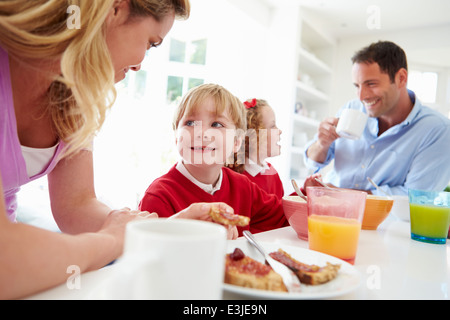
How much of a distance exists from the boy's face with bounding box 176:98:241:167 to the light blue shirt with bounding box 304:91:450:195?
4.20 feet

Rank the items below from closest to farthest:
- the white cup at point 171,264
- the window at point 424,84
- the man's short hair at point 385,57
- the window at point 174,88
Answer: the white cup at point 171,264 < the man's short hair at point 385,57 < the window at point 174,88 < the window at point 424,84

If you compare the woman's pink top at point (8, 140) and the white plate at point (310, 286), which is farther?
the woman's pink top at point (8, 140)

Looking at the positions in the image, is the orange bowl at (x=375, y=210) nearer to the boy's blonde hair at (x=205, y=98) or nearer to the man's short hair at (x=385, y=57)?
the boy's blonde hair at (x=205, y=98)

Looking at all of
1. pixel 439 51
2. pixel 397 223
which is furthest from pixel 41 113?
pixel 439 51

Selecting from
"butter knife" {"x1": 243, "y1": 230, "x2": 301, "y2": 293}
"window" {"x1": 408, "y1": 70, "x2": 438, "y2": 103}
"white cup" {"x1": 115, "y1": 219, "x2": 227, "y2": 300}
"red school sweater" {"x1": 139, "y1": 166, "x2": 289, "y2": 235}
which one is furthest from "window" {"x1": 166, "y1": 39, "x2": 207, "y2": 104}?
"white cup" {"x1": 115, "y1": 219, "x2": 227, "y2": 300}

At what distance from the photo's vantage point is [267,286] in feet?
1.52

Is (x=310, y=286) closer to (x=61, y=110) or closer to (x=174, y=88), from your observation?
(x=61, y=110)

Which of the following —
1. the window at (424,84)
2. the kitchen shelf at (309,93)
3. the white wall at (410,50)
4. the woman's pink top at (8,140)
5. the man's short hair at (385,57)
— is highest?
the white wall at (410,50)

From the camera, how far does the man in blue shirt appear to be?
2.14m

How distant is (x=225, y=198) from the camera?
127 cm

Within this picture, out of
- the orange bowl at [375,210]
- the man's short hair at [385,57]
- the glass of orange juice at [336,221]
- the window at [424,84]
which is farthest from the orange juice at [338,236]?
Answer: the window at [424,84]

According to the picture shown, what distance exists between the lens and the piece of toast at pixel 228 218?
23.1 inches

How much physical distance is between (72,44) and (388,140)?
7.04 ft

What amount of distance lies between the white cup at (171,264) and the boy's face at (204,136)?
0.88 m
